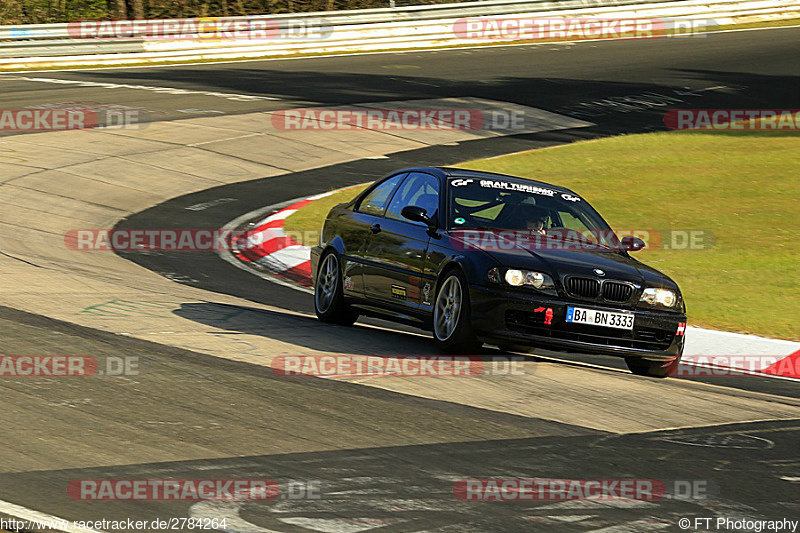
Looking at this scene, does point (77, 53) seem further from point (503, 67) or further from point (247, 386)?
point (247, 386)

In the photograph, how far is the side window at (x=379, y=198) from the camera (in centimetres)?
1130

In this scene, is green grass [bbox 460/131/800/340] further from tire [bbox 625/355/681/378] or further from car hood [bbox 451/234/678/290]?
car hood [bbox 451/234/678/290]

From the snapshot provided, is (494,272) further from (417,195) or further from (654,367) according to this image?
(417,195)

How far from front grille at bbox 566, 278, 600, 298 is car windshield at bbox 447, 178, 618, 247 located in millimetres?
986

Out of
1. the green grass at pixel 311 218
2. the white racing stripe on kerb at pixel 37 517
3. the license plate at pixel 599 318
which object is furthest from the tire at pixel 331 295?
the white racing stripe on kerb at pixel 37 517

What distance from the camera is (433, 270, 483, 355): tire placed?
31.1 feet

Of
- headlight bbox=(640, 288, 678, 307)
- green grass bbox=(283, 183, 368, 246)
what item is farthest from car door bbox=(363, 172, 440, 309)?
green grass bbox=(283, 183, 368, 246)

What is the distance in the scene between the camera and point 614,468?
6535mm

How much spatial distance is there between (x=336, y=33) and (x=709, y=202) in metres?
19.5

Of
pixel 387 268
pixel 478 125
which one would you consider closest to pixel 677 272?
pixel 387 268

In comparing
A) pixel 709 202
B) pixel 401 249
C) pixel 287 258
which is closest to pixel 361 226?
pixel 401 249

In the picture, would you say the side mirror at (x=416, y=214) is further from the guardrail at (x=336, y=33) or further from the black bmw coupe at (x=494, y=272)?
the guardrail at (x=336, y=33)

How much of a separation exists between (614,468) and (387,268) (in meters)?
4.44

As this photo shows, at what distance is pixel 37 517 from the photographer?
17.3 ft
